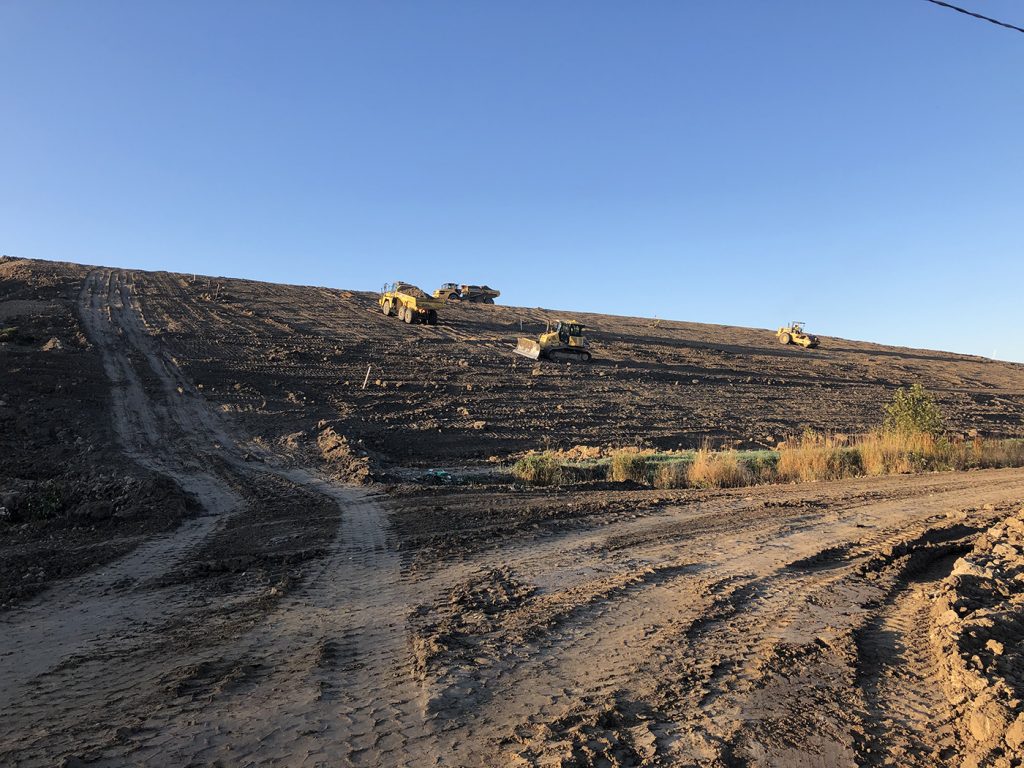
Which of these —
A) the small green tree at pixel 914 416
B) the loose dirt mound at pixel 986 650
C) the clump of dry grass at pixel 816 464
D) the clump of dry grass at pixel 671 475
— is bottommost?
the clump of dry grass at pixel 671 475

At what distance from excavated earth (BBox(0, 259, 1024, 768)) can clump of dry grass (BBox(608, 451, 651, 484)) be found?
1.32 metres

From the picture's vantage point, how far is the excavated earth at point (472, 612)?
3.43 m

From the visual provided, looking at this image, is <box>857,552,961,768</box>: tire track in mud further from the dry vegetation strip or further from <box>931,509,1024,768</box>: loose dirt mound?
the dry vegetation strip

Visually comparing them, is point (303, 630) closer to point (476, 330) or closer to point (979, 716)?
point (979, 716)

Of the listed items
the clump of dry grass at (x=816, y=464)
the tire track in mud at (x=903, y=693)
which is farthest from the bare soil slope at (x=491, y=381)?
the tire track in mud at (x=903, y=693)

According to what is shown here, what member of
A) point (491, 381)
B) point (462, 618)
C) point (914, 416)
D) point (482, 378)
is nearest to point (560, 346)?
point (482, 378)

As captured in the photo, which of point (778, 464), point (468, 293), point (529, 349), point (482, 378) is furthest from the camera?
point (468, 293)

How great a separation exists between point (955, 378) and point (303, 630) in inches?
1988

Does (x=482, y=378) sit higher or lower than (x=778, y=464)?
higher

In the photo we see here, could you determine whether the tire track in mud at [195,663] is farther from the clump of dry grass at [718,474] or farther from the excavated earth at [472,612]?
the clump of dry grass at [718,474]

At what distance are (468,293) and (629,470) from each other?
4722 cm

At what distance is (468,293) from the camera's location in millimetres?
60000

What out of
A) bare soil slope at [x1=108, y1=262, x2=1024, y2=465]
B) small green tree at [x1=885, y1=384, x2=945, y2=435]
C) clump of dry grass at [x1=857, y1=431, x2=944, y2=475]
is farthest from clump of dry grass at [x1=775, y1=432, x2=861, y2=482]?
bare soil slope at [x1=108, y1=262, x2=1024, y2=465]

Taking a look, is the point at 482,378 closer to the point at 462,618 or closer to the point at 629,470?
the point at 629,470
